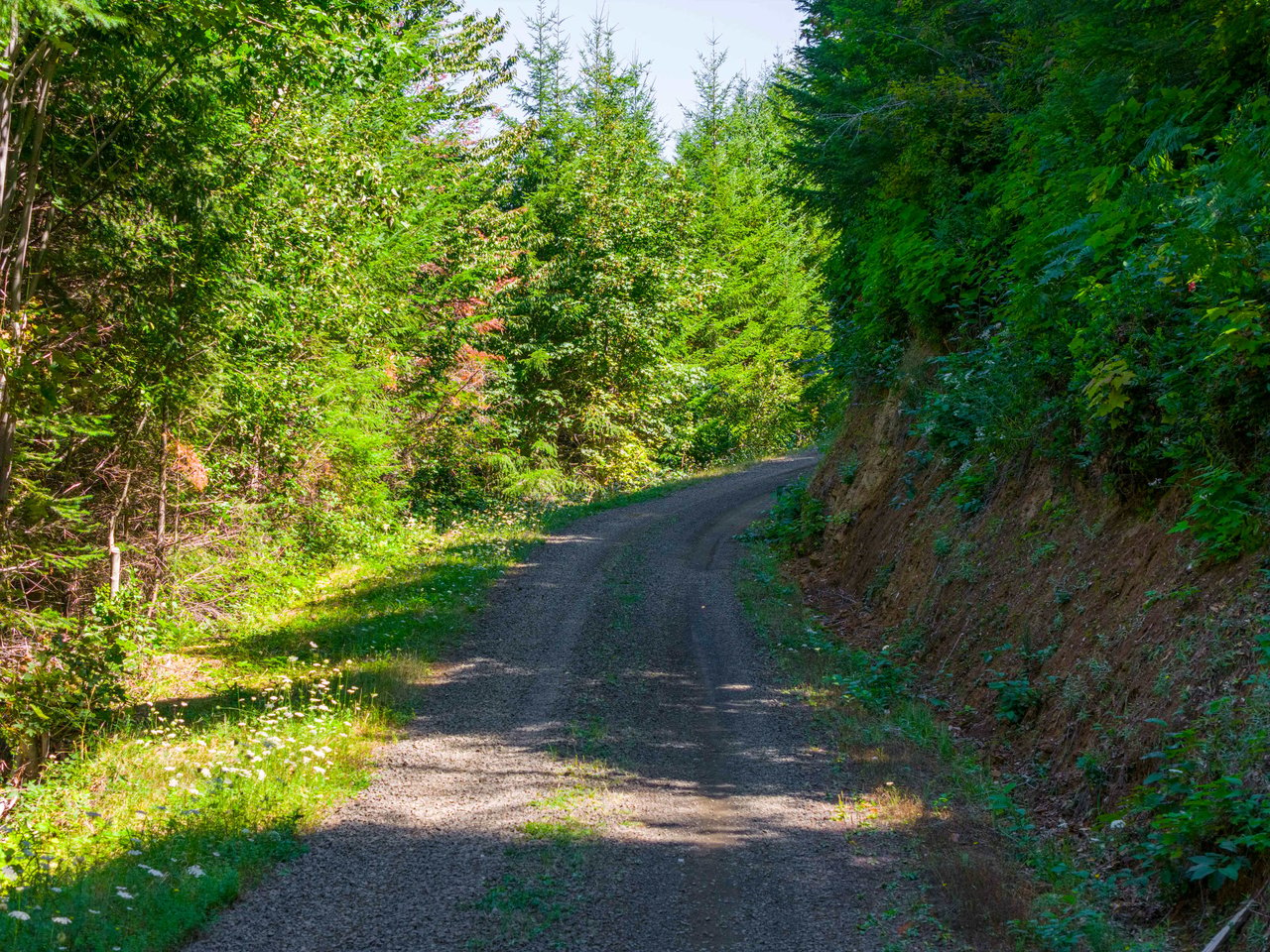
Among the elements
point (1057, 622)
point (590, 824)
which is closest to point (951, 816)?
point (1057, 622)

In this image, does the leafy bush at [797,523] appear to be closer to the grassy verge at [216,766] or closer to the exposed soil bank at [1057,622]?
the exposed soil bank at [1057,622]

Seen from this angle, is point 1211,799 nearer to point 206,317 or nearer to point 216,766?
point 216,766

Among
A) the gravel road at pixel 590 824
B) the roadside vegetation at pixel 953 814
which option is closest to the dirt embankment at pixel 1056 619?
the roadside vegetation at pixel 953 814

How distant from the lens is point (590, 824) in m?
6.96

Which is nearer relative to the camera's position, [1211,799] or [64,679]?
[1211,799]

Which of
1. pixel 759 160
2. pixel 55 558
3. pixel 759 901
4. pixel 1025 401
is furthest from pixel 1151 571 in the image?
pixel 759 160

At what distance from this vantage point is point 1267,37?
7.89 meters

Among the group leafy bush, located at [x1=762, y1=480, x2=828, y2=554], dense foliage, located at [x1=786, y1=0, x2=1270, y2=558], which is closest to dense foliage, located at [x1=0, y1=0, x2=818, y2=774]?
dense foliage, located at [x1=786, y1=0, x2=1270, y2=558]

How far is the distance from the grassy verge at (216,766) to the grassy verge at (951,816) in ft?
9.78

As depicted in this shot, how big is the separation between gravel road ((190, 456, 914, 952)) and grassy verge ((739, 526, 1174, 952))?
38 cm

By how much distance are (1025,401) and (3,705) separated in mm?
11615

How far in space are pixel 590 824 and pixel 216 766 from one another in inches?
139

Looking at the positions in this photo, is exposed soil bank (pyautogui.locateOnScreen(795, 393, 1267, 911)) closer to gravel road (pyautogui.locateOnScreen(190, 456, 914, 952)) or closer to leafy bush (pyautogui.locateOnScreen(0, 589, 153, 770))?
gravel road (pyautogui.locateOnScreen(190, 456, 914, 952))

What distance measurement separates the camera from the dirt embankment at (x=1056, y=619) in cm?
648
